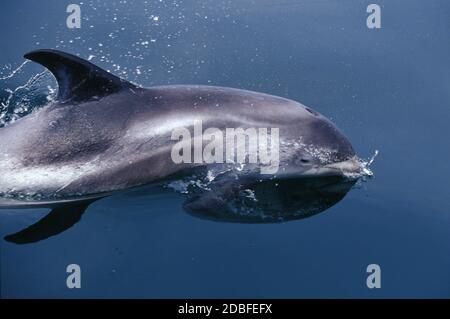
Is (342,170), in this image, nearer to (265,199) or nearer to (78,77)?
(265,199)

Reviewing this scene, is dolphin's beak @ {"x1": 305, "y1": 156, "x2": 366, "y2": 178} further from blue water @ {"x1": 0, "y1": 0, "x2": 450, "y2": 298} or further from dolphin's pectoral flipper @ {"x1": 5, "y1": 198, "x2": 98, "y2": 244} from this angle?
dolphin's pectoral flipper @ {"x1": 5, "y1": 198, "x2": 98, "y2": 244}

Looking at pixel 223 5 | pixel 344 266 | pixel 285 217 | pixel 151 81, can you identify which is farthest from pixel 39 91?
pixel 344 266

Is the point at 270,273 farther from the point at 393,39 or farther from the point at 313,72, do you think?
the point at 393,39

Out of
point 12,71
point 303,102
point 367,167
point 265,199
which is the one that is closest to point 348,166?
point 367,167

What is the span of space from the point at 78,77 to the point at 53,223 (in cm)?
148

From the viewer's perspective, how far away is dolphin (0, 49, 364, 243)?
5863 millimetres

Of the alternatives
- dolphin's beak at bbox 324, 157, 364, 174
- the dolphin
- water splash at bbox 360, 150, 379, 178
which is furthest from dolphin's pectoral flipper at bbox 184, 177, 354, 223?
water splash at bbox 360, 150, 379, 178

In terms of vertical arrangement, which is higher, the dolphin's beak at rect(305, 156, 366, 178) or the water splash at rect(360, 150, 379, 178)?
the water splash at rect(360, 150, 379, 178)

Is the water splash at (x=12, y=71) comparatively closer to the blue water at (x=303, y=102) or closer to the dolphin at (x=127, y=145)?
the blue water at (x=303, y=102)

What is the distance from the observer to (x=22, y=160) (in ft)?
19.8

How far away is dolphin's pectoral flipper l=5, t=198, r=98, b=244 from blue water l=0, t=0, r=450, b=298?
8 centimetres

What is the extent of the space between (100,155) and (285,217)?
75.5 inches

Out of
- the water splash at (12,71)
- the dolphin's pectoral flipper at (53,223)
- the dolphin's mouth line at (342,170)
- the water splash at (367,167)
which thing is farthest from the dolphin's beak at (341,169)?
the water splash at (12,71)

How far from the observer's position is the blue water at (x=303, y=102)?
4.99 metres
